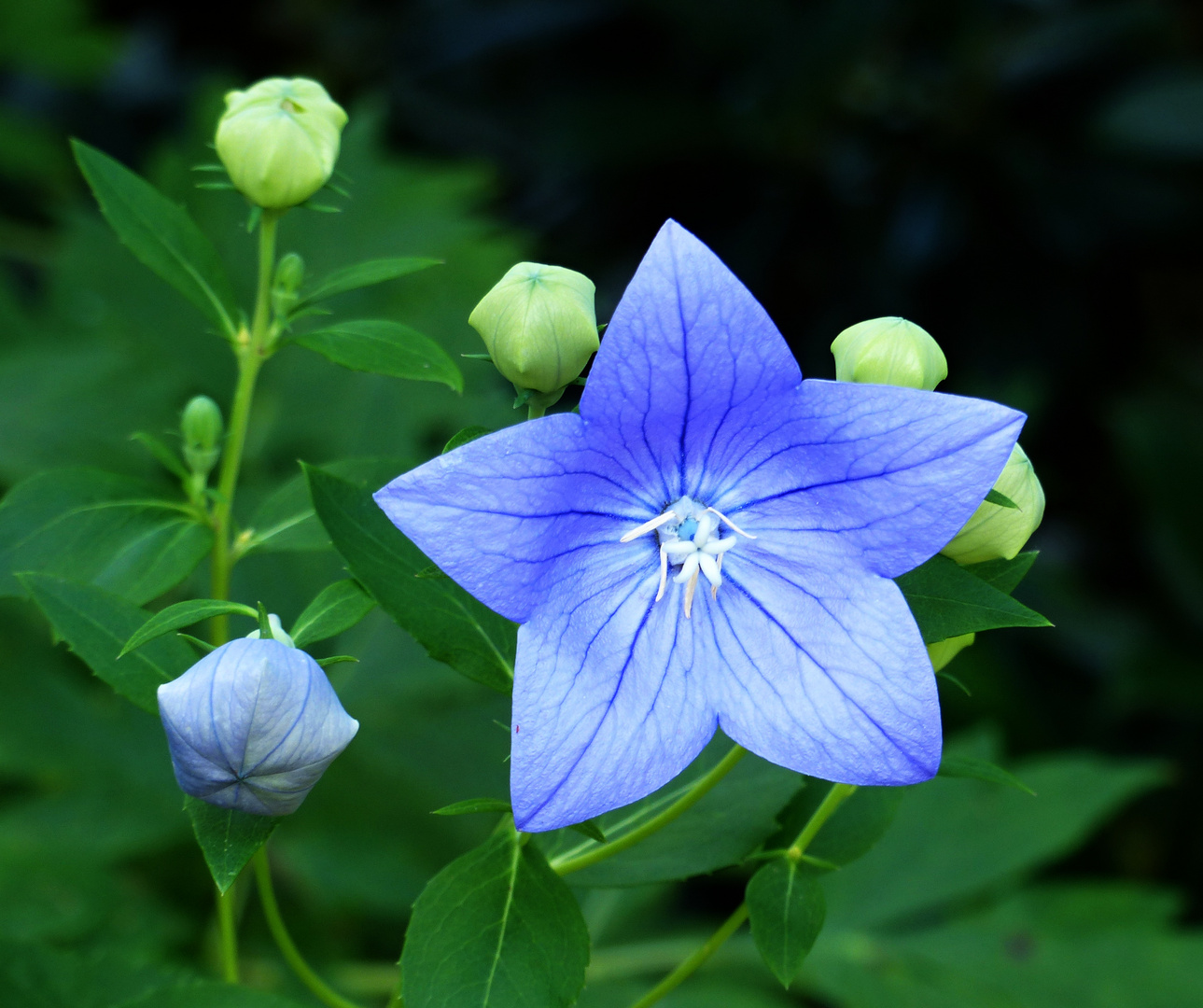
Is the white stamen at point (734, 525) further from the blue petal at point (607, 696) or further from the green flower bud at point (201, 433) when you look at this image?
the green flower bud at point (201, 433)

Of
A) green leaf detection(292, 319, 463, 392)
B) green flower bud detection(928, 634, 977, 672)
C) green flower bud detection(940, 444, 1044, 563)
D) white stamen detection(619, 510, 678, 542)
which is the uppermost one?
green leaf detection(292, 319, 463, 392)

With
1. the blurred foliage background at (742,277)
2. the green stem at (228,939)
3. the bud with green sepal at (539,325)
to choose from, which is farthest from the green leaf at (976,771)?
the blurred foliage background at (742,277)

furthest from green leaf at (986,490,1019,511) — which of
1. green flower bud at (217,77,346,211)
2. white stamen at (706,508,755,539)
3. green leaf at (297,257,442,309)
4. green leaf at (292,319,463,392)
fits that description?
green flower bud at (217,77,346,211)

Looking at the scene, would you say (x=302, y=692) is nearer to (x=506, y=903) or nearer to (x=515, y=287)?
(x=506, y=903)

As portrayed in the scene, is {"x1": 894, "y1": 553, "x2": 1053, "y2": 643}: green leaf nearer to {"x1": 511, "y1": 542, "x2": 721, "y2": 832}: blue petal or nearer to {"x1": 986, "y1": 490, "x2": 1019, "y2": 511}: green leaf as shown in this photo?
{"x1": 986, "y1": 490, "x2": 1019, "y2": 511}: green leaf

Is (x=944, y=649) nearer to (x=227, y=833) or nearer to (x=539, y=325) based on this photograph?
(x=539, y=325)

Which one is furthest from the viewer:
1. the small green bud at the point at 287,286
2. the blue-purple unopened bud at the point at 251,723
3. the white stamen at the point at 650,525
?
the small green bud at the point at 287,286
